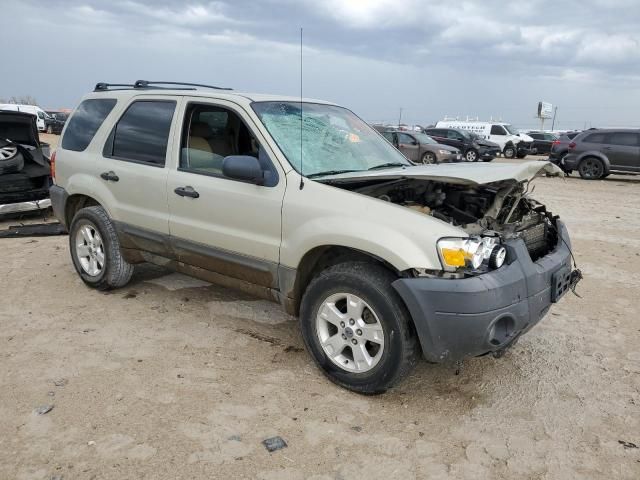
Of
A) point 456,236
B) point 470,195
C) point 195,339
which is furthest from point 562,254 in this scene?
point 195,339

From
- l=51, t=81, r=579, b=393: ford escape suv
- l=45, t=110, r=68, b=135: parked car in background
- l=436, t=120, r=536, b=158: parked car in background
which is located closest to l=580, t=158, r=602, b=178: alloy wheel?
l=436, t=120, r=536, b=158: parked car in background

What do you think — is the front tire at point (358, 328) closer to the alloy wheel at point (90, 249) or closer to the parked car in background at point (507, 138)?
the alloy wheel at point (90, 249)

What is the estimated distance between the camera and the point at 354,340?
11.0 feet

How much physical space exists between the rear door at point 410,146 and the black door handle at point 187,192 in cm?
1634

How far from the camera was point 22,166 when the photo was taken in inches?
313

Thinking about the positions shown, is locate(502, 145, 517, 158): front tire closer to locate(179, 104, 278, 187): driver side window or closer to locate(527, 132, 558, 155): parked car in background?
locate(527, 132, 558, 155): parked car in background

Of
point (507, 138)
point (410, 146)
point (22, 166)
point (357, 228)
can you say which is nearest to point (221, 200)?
point (357, 228)

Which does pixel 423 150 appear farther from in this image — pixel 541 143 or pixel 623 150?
pixel 541 143

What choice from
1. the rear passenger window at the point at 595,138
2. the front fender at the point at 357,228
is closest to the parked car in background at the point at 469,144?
the rear passenger window at the point at 595,138

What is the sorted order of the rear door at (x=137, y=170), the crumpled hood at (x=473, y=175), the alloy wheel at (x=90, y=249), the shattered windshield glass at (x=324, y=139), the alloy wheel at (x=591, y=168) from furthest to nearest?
the alloy wheel at (x=591, y=168) < the alloy wheel at (x=90, y=249) < the rear door at (x=137, y=170) < the shattered windshield glass at (x=324, y=139) < the crumpled hood at (x=473, y=175)

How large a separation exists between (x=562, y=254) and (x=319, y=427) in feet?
6.55

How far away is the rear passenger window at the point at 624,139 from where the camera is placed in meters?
16.6

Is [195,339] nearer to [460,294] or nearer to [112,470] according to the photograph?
[112,470]

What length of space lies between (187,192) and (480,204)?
2.18m
